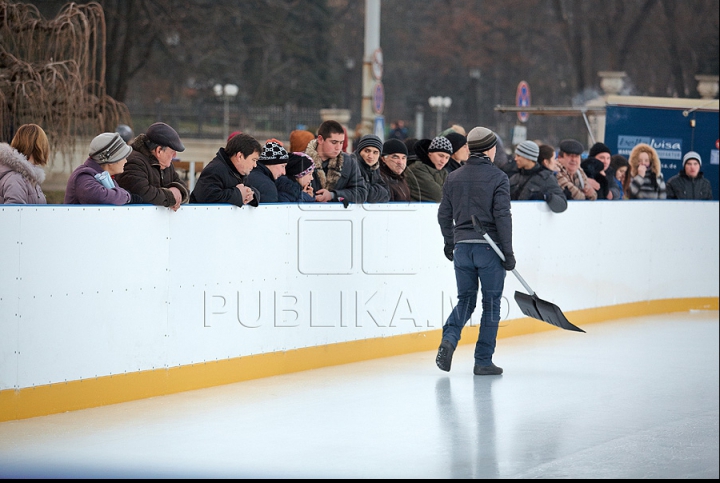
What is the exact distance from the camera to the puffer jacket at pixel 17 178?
7.30m

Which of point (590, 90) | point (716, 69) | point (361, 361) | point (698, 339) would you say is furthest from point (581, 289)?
point (590, 90)

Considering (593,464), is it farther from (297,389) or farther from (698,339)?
(698,339)

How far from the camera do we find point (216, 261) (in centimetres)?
820

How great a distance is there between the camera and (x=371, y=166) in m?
9.59

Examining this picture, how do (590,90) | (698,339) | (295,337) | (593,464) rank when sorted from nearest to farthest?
1. (593,464)
2. (295,337)
3. (698,339)
4. (590,90)

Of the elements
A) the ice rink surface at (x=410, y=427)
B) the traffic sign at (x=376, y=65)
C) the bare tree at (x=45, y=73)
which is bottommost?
the ice rink surface at (x=410, y=427)

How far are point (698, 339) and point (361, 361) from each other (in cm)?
361

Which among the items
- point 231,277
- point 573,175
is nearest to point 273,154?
point 231,277

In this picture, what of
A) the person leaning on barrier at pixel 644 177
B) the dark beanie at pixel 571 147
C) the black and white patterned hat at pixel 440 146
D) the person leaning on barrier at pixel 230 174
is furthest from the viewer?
the person leaning on barrier at pixel 644 177

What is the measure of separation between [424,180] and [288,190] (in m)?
1.68

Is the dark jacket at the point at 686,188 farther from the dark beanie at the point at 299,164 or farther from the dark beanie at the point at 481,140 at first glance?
the dark beanie at the point at 299,164

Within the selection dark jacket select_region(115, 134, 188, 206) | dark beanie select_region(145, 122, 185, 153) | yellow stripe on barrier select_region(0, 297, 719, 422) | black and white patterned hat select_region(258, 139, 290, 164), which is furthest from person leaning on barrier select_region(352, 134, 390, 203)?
dark beanie select_region(145, 122, 185, 153)

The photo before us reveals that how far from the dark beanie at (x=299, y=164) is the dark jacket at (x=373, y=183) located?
56 cm

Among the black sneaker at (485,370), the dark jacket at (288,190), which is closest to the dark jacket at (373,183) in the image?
the dark jacket at (288,190)
